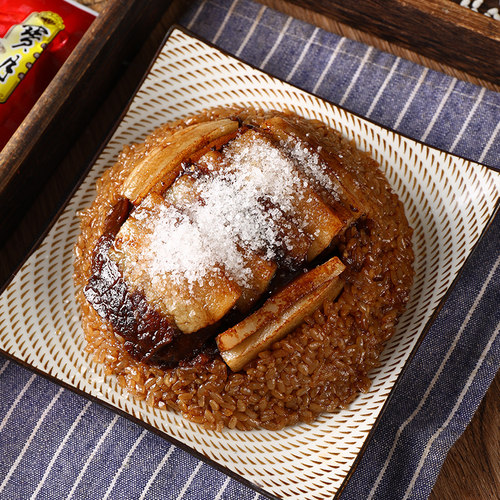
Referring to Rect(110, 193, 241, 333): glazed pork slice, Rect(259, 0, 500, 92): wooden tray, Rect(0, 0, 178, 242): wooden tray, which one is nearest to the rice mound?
Rect(110, 193, 241, 333): glazed pork slice

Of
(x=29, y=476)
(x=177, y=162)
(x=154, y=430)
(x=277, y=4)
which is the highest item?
(x=277, y=4)

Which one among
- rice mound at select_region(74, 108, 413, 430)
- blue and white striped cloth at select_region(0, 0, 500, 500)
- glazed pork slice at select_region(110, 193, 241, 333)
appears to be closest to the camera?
glazed pork slice at select_region(110, 193, 241, 333)

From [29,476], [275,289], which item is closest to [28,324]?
[29,476]

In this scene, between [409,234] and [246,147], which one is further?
[409,234]

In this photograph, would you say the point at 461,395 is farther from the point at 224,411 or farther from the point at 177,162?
the point at 177,162

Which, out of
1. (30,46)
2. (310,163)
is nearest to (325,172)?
(310,163)

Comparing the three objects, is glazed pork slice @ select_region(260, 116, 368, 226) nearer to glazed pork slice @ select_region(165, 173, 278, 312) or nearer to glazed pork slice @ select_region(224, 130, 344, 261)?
glazed pork slice @ select_region(224, 130, 344, 261)
